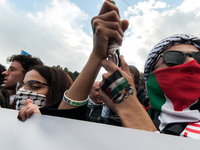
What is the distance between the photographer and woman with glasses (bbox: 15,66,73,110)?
142cm

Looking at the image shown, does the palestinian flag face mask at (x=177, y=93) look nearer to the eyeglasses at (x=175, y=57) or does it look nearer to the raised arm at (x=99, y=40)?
the eyeglasses at (x=175, y=57)

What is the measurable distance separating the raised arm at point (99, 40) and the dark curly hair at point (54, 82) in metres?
0.64

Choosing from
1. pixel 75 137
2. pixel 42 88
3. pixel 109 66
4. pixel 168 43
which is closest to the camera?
pixel 75 137

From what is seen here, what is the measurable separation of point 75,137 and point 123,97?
1.09 ft

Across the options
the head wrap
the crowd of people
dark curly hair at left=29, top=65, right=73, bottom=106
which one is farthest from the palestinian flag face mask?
dark curly hair at left=29, top=65, right=73, bottom=106

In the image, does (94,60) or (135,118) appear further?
(94,60)

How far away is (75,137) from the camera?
1.52 ft

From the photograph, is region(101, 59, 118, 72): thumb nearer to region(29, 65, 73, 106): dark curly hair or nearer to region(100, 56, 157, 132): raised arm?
region(100, 56, 157, 132): raised arm

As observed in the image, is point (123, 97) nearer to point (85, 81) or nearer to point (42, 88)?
point (85, 81)

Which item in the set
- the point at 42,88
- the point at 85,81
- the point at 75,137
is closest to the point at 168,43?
the point at 85,81

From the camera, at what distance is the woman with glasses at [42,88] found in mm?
1424

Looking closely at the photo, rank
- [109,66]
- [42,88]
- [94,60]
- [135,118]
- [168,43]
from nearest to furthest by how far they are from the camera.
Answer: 1. [135,118]
2. [109,66]
3. [94,60]
4. [168,43]
5. [42,88]

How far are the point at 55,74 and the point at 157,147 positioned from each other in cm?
149

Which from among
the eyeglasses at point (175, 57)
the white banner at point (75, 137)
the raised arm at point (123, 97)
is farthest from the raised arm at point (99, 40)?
the eyeglasses at point (175, 57)
